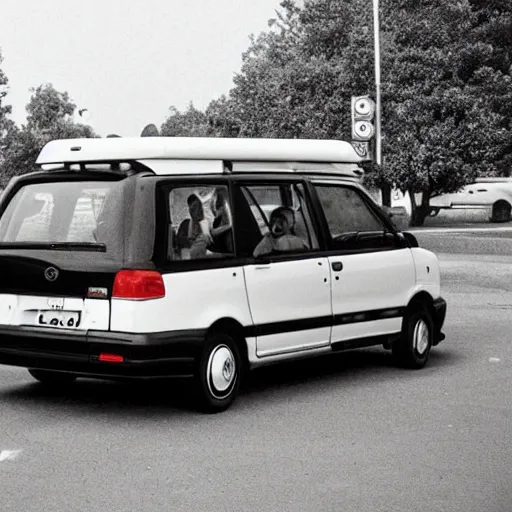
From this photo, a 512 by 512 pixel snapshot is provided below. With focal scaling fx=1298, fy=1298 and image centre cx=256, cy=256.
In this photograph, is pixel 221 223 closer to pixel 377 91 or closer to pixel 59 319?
pixel 59 319

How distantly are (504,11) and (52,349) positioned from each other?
159 feet

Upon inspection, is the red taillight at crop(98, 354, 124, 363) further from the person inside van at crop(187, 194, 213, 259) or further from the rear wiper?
the person inside van at crop(187, 194, 213, 259)

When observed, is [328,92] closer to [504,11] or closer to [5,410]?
[504,11]

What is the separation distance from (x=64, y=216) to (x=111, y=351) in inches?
41.3

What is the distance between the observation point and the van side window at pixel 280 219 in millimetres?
8891

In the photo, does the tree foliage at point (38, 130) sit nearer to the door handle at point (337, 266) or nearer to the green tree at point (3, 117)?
the green tree at point (3, 117)

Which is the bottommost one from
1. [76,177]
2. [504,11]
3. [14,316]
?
[14,316]

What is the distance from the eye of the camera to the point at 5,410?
332 inches

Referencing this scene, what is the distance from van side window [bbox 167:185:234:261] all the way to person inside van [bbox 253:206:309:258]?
1.01 ft

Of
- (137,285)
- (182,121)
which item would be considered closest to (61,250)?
(137,285)

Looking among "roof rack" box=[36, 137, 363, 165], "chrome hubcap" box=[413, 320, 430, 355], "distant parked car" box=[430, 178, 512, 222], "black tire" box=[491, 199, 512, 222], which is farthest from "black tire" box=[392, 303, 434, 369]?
"black tire" box=[491, 199, 512, 222]

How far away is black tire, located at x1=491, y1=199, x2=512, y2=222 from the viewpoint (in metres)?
46.7

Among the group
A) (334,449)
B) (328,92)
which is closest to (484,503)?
(334,449)

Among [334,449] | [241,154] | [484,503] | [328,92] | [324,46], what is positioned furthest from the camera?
[324,46]
